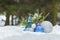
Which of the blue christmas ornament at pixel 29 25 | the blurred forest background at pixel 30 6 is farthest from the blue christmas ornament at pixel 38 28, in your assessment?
the blurred forest background at pixel 30 6

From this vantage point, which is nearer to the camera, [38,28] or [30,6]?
[38,28]

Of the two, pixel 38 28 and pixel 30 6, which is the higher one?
pixel 30 6

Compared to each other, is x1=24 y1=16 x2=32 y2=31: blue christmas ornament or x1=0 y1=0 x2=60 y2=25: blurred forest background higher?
x1=0 y1=0 x2=60 y2=25: blurred forest background

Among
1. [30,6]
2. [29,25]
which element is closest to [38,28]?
[29,25]

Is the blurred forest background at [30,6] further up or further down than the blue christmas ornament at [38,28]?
further up

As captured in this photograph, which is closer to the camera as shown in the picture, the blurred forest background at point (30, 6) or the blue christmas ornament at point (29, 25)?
the blue christmas ornament at point (29, 25)

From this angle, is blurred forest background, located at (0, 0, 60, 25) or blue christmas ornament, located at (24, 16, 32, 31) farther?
blurred forest background, located at (0, 0, 60, 25)

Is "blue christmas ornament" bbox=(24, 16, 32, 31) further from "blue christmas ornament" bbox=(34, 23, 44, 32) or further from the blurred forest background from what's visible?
the blurred forest background

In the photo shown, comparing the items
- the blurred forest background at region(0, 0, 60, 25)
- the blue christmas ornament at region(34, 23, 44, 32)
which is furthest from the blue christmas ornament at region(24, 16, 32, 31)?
the blurred forest background at region(0, 0, 60, 25)

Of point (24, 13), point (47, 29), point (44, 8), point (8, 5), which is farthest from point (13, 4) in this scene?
point (47, 29)

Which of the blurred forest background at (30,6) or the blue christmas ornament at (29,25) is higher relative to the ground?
the blurred forest background at (30,6)

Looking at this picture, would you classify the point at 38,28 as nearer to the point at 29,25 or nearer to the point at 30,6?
the point at 29,25

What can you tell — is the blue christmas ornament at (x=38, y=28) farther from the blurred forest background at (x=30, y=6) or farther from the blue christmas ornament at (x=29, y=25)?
the blurred forest background at (x=30, y=6)

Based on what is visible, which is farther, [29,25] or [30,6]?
[30,6]
